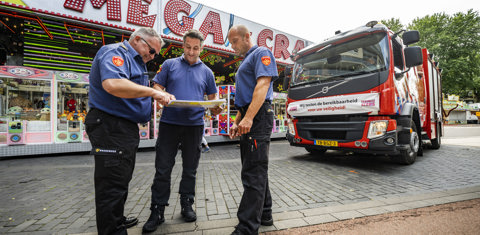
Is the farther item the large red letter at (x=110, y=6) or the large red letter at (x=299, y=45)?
the large red letter at (x=299, y=45)

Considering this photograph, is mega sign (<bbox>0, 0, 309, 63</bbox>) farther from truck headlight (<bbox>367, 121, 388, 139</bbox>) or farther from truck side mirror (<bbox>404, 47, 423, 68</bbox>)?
truck headlight (<bbox>367, 121, 388, 139</bbox>)

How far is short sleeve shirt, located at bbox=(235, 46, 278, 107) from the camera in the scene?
174 cm

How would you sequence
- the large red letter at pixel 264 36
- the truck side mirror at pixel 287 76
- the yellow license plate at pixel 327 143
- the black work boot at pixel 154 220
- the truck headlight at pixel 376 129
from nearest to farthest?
1. the black work boot at pixel 154 220
2. the truck headlight at pixel 376 129
3. the yellow license plate at pixel 327 143
4. the truck side mirror at pixel 287 76
5. the large red letter at pixel 264 36

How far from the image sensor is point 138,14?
276 inches

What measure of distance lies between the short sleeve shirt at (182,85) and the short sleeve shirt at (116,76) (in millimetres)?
443

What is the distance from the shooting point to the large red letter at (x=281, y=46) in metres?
10.5

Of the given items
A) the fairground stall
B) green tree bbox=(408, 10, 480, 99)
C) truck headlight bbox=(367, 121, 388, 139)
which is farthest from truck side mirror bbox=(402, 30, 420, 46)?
green tree bbox=(408, 10, 480, 99)

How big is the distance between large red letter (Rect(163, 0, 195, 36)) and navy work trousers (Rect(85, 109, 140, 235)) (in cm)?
693

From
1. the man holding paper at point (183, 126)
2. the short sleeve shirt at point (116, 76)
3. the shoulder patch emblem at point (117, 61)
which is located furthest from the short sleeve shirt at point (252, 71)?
the shoulder patch emblem at point (117, 61)

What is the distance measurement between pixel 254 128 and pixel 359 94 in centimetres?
287

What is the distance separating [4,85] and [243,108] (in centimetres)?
806

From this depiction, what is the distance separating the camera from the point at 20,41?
8.77 metres

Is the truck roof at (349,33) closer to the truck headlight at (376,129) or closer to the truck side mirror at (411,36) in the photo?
the truck side mirror at (411,36)

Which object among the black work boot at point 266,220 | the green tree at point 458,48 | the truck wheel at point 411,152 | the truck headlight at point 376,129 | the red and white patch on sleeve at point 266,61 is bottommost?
the black work boot at point 266,220
